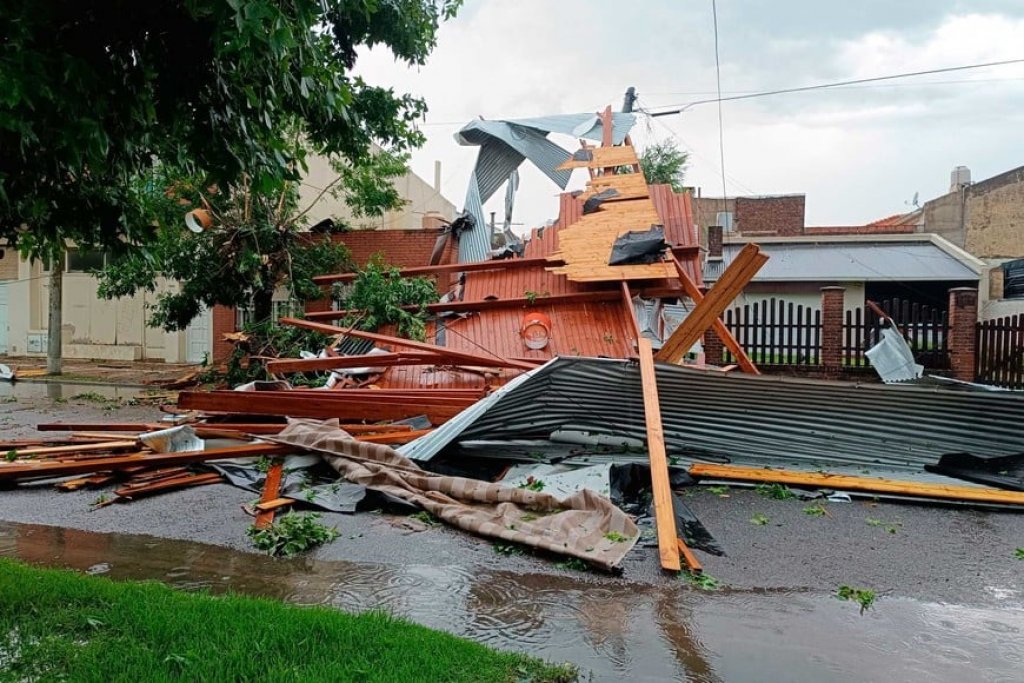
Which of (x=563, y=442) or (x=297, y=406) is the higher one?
(x=297, y=406)

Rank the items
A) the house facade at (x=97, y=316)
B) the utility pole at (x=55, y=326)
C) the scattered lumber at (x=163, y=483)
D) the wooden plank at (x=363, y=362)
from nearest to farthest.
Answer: the scattered lumber at (x=163, y=483)
the wooden plank at (x=363, y=362)
the utility pole at (x=55, y=326)
the house facade at (x=97, y=316)

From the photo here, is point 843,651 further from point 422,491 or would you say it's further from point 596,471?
point 422,491

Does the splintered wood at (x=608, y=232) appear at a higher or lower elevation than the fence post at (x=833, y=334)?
higher

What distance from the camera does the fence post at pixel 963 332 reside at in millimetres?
12648

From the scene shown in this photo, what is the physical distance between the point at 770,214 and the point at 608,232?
21312mm

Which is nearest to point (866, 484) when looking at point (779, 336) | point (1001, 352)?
point (779, 336)

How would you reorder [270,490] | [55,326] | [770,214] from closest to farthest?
1. [270,490]
2. [55,326]
3. [770,214]

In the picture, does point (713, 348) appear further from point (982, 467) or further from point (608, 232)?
point (982, 467)

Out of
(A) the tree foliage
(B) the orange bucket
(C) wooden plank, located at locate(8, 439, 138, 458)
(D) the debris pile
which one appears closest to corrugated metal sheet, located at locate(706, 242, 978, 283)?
(B) the orange bucket

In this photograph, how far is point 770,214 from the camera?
29547 millimetres

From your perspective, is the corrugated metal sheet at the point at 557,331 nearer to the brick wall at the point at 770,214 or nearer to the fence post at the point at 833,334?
the fence post at the point at 833,334

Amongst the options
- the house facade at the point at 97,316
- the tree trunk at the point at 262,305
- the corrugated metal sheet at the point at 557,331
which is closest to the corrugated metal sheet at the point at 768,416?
the corrugated metal sheet at the point at 557,331

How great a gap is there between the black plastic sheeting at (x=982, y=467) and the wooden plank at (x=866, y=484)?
276mm

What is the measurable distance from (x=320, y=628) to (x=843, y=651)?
252 cm
